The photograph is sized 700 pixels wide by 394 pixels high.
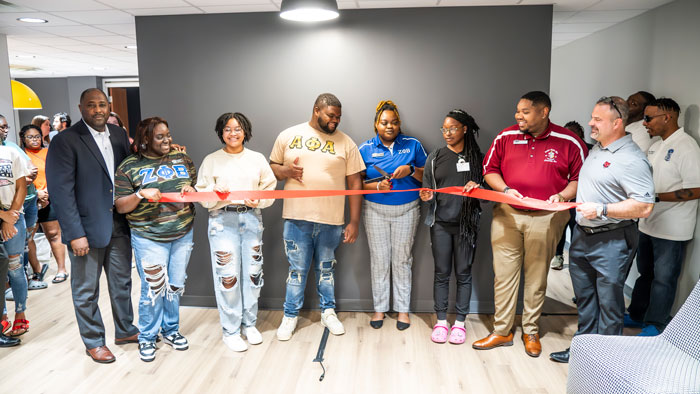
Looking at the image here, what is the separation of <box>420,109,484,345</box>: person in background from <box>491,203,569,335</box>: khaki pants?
0.22m

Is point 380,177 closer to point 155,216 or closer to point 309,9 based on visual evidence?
point 309,9

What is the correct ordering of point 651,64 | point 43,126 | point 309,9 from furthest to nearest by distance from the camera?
A: point 43,126 < point 651,64 < point 309,9

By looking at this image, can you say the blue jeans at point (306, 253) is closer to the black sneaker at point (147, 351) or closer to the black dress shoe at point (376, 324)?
the black dress shoe at point (376, 324)

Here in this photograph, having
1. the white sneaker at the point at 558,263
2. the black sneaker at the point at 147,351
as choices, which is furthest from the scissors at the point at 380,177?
the white sneaker at the point at 558,263

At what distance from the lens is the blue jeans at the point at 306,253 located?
3668mm

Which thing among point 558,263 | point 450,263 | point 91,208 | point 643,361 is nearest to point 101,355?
point 91,208

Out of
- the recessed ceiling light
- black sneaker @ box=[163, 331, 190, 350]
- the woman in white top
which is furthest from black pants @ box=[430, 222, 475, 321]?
the recessed ceiling light

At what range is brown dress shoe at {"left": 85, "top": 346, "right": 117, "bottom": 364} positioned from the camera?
3364 mm

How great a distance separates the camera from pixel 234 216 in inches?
135

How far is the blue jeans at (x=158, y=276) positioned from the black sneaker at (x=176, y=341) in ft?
0.39

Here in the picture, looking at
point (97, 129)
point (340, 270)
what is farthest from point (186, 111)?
point (340, 270)

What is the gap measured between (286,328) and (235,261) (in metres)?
0.72

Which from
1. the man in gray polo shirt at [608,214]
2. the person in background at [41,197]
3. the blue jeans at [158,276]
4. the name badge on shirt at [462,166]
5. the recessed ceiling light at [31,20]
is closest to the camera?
the man in gray polo shirt at [608,214]

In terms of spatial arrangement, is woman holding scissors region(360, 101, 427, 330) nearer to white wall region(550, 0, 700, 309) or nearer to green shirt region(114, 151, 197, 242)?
green shirt region(114, 151, 197, 242)
